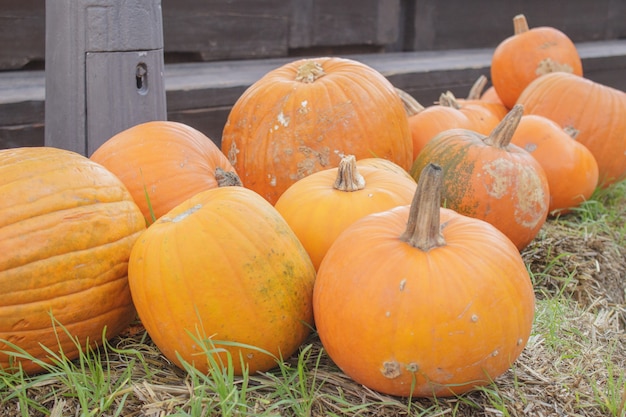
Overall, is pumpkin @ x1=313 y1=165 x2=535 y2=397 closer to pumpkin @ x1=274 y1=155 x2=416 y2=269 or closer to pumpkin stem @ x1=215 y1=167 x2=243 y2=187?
pumpkin @ x1=274 y1=155 x2=416 y2=269

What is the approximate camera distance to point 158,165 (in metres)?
2.29

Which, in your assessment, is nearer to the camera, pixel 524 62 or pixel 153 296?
pixel 153 296

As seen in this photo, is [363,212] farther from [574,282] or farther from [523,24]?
[523,24]

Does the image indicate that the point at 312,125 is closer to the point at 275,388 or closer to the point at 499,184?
the point at 499,184

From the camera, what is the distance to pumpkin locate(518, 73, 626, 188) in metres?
3.57

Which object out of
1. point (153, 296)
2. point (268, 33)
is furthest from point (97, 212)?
point (268, 33)

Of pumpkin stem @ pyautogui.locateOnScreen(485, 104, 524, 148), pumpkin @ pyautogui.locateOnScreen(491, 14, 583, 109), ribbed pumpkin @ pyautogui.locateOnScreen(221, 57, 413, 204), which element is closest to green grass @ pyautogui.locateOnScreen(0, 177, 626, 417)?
pumpkin stem @ pyautogui.locateOnScreen(485, 104, 524, 148)

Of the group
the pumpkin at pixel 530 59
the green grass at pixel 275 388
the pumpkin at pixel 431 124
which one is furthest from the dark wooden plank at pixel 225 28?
the green grass at pixel 275 388

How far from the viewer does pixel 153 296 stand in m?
1.73

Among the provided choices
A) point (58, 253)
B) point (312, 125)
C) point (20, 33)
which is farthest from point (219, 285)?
point (20, 33)

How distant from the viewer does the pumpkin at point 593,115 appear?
3570 millimetres

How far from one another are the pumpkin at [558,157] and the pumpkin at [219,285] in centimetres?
177

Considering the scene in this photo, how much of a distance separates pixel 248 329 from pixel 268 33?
386 centimetres

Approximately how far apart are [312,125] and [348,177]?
63cm
